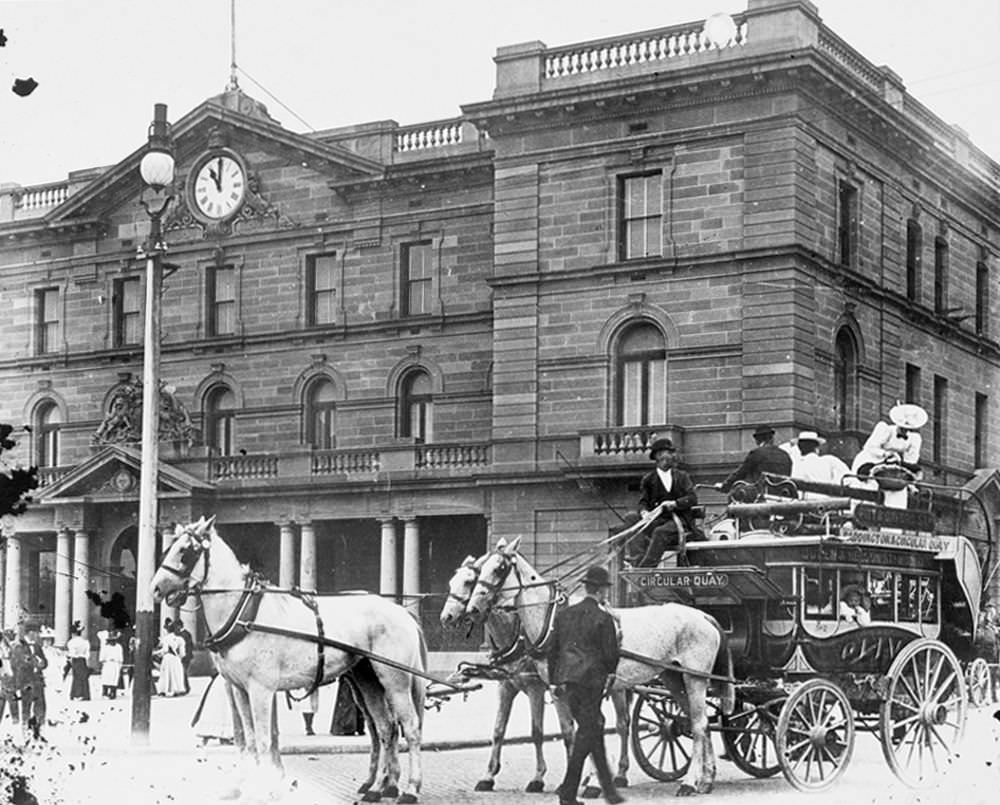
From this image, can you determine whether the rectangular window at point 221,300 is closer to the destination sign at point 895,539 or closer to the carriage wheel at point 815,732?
the destination sign at point 895,539

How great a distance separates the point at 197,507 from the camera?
31.0 metres

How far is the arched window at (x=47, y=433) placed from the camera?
3400 cm

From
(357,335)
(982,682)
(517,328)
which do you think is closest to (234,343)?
(357,335)

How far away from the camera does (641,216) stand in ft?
94.5

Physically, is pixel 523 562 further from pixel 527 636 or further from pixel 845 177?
pixel 845 177

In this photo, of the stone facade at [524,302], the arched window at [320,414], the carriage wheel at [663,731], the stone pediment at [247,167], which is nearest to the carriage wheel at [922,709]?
the carriage wheel at [663,731]

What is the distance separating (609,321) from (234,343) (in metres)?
→ 10.2

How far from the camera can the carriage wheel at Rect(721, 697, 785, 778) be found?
12.6 metres

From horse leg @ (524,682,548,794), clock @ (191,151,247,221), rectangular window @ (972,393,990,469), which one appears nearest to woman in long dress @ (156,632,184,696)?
clock @ (191,151,247,221)

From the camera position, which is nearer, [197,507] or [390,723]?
[390,723]

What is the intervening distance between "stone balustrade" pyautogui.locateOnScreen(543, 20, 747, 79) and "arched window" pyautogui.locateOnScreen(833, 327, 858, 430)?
5.70 meters

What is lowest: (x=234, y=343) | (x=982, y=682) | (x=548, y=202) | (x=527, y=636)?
(x=982, y=682)

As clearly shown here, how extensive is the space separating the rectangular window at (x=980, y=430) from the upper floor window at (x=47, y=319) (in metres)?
19.8

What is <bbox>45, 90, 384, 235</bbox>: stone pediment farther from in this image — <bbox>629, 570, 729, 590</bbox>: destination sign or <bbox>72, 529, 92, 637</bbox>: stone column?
<bbox>629, 570, 729, 590</bbox>: destination sign
